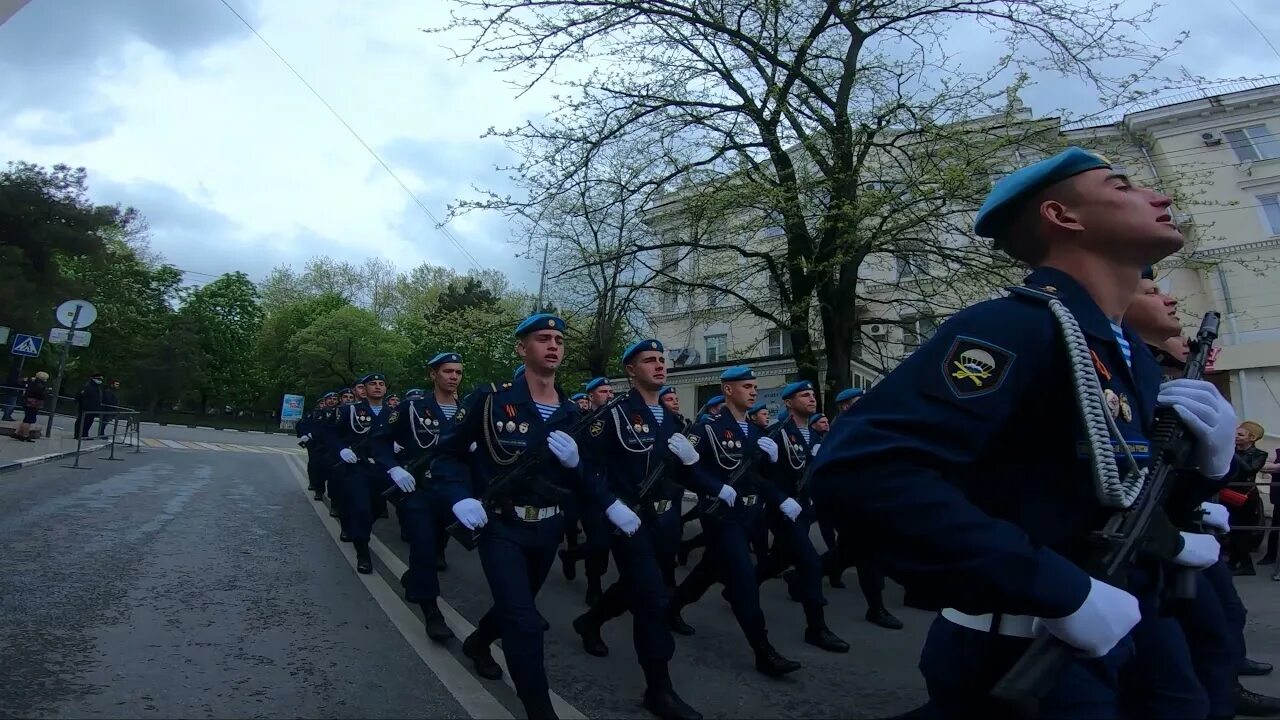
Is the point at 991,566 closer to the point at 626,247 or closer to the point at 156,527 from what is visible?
the point at 156,527

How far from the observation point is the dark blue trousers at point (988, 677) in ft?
4.73

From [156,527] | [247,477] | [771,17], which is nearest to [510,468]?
[156,527]

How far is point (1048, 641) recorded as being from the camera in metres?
1.41

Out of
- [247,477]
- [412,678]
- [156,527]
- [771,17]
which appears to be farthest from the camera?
[247,477]

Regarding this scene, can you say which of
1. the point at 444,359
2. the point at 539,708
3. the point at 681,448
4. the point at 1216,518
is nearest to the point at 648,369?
the point at 681,448

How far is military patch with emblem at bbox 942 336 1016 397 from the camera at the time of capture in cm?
144

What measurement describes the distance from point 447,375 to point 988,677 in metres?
6.72

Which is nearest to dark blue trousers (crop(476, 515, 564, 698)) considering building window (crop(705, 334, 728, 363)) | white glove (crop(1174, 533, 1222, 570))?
white glove (crop(1174, 533, 1222, 570))

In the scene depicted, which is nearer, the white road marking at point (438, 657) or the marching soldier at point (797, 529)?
the white road marking at point (438, 657)

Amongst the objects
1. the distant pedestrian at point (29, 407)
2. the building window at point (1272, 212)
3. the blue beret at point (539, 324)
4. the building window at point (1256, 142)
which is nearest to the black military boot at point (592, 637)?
the blue beret at point (539, 324)

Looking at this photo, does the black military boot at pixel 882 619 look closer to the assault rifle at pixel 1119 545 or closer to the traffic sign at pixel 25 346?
the assault rifle at pixel 1119 545

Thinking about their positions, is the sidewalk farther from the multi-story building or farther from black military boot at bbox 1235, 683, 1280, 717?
black military boot at bbox 1235, 683, 1280, 717

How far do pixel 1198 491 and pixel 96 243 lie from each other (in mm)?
35138

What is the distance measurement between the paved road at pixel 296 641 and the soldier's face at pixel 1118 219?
10.9 ft
